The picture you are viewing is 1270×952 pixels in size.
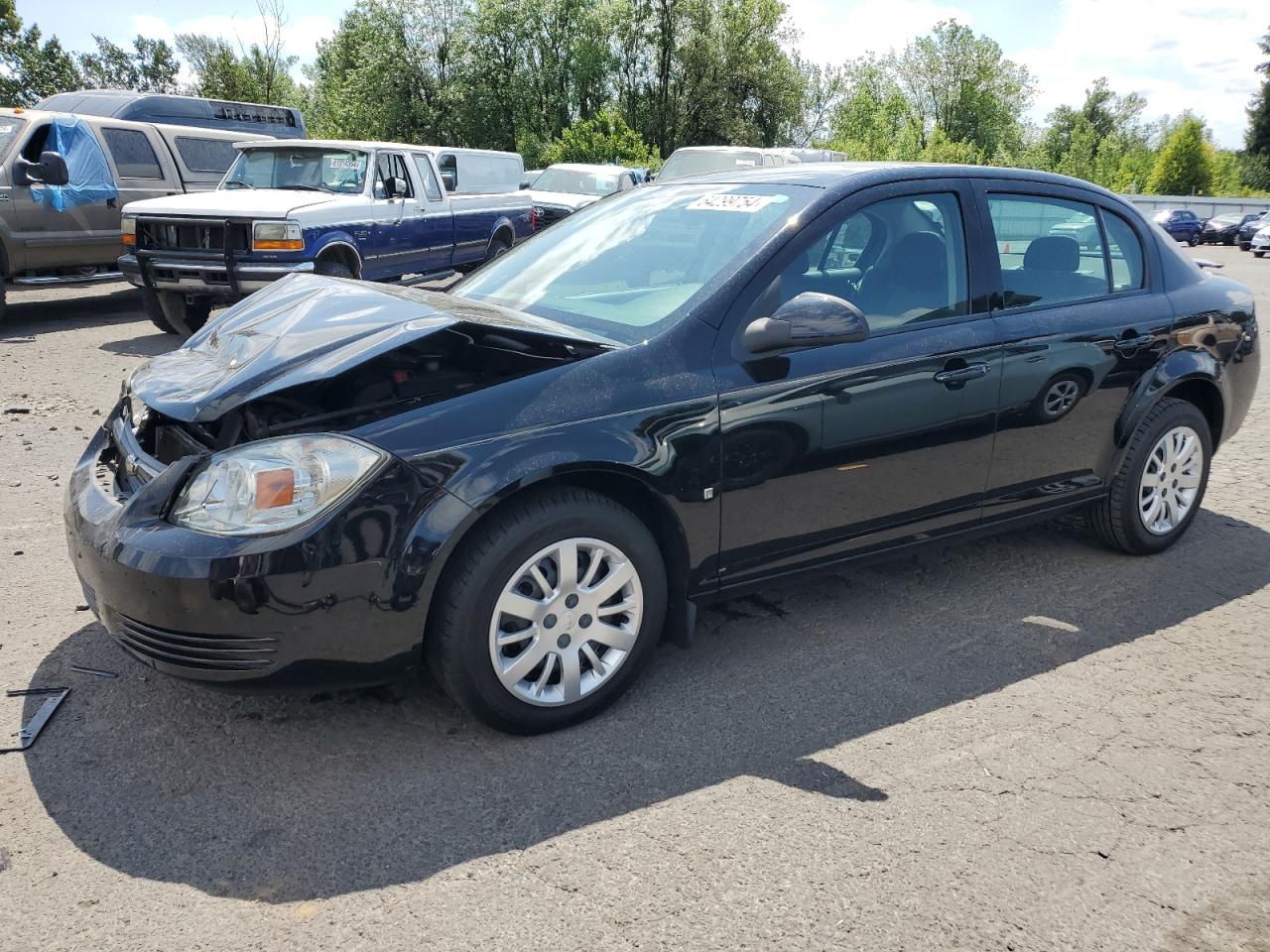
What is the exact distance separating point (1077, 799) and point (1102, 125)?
10582cm

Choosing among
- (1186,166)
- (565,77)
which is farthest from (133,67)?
(1186,166)

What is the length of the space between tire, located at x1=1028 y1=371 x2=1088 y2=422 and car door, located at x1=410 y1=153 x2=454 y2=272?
28.4ft

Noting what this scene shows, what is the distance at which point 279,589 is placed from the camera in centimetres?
272

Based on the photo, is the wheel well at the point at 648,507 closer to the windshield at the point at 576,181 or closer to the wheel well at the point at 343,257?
the wheel well at the point at 343,257

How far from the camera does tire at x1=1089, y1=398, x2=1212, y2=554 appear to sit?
15.1 feet

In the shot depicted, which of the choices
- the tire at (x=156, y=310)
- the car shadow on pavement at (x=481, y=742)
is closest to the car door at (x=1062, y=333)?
the car shadow on pavement at (x=481, y=742)

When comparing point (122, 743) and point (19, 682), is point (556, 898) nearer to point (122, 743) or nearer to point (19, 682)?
point (122, 743)

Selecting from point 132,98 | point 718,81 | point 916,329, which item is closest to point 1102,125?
point 718,81

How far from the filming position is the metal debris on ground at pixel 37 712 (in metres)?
3.06

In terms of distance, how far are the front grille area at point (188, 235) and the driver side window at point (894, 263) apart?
712 centimetres

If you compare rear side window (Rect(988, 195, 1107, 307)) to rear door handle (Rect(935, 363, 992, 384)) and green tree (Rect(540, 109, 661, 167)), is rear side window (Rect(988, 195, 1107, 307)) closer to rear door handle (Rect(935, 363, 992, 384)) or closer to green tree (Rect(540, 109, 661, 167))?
rear door handle (Rect(935, 363, 992, 384))

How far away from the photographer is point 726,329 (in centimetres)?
341

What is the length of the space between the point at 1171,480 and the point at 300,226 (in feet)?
25.0

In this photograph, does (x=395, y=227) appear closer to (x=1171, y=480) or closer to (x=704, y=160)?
(x=1171, y=480)
